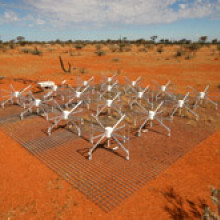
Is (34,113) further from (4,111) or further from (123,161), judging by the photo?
(123,161)

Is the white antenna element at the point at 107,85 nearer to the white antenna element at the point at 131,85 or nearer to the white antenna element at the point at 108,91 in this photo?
the white antenna element at the point at 108,91

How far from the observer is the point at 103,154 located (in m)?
6.16

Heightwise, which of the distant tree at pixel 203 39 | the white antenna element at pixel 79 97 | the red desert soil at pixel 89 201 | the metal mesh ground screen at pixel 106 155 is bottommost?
the red desert soil at pixel 89 201

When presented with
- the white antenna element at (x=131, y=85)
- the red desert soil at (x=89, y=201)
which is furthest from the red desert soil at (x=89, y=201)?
the white antenna element at (x=131, y=85)

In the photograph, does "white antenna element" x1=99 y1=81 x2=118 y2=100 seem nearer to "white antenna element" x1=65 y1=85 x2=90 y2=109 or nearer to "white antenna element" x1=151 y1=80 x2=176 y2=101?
"white antenna element" x1=65 y1=85 x2=90 y2=109

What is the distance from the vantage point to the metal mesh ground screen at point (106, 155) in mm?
4816

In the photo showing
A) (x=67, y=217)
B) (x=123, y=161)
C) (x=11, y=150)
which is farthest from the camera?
(x=11, y=150)

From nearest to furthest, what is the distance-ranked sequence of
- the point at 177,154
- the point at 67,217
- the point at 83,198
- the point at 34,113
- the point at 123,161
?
the point at 67,217, the point at 83,198, the point at 123,161, the point at 177,154, the point at 34,113

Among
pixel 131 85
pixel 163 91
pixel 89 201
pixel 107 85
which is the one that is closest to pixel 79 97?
pixel 107 85

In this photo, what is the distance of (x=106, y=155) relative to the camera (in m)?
6.11

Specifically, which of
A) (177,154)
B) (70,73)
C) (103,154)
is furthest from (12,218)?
(70,73)

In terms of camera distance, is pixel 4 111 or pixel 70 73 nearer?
pixel 4 111

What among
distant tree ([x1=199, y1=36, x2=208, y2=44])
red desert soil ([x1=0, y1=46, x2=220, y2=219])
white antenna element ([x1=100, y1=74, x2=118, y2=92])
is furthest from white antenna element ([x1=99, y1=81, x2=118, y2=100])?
distant tree ([x1=199, y1=36, x2=208, y2=44])

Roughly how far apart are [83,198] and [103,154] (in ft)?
6.01
